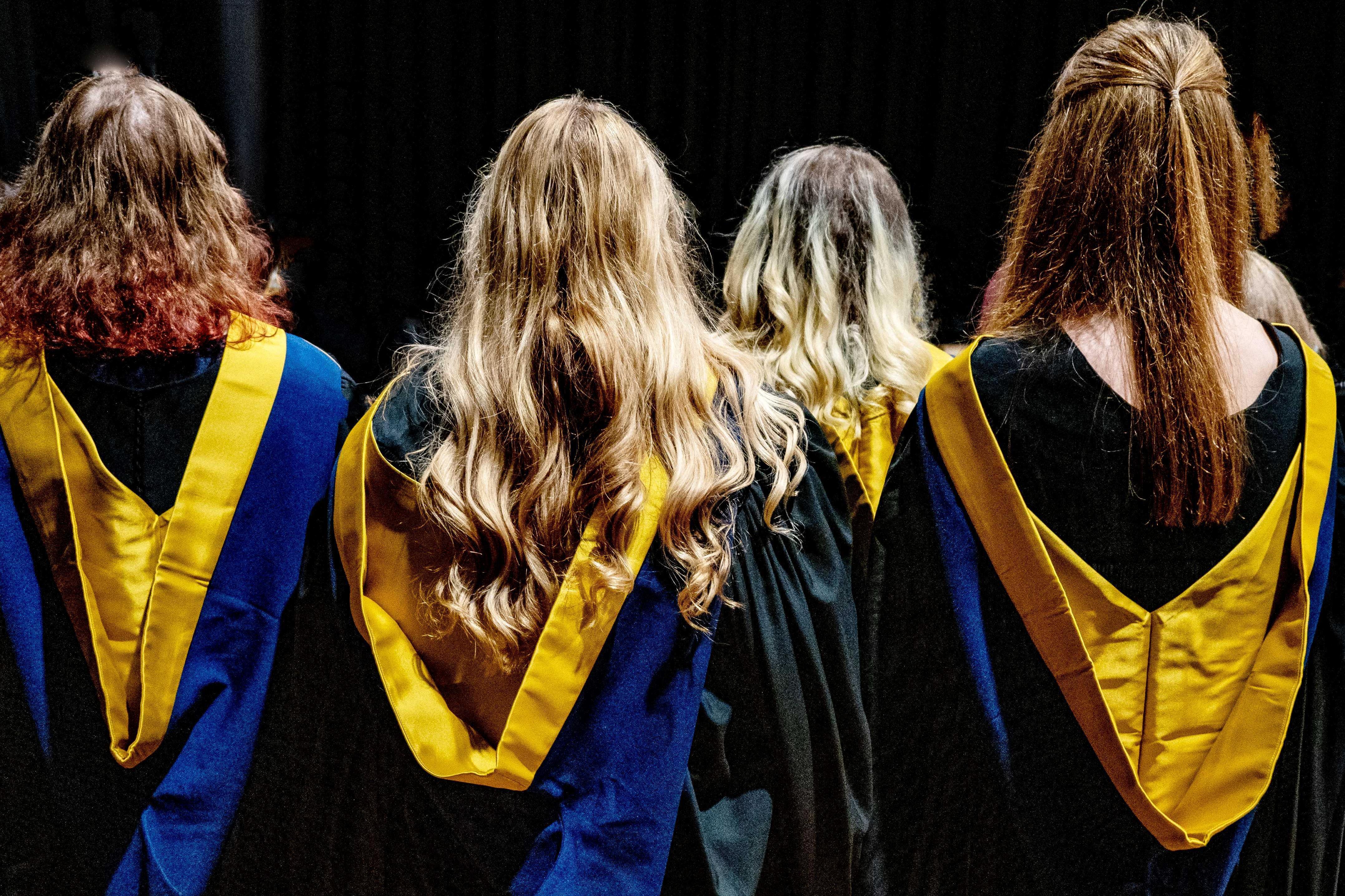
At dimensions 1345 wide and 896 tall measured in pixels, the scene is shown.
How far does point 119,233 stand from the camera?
1.59 metres

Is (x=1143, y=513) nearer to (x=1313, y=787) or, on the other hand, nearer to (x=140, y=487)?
(x=1313, y=787)

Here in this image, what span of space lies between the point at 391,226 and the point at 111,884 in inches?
77.0

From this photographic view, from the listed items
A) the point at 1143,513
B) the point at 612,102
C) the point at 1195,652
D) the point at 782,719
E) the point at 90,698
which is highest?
the point at 612,102

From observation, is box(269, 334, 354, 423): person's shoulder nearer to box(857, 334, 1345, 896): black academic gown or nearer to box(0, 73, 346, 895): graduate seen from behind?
box(0, 73, 346, 895): graduate seen from behind

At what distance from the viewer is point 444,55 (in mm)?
2959

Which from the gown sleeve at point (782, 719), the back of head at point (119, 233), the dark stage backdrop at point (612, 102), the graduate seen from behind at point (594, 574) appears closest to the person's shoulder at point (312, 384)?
the back of head at point (119, 233)

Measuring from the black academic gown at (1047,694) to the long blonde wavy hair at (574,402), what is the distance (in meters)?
0.26

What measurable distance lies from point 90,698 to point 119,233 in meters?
0.72

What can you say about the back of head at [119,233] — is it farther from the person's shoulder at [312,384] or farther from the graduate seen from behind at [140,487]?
the person's shoulder at [312,384]

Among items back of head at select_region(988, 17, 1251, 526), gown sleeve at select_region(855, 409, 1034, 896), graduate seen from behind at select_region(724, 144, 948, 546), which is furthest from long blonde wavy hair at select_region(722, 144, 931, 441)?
back of head at select_region(988, 17, 1251, 526)

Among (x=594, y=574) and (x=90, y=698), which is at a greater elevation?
(x=594, y=574)

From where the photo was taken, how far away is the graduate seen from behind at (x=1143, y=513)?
1.33 metres

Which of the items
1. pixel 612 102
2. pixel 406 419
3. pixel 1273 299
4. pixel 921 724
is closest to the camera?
pixel 406 419

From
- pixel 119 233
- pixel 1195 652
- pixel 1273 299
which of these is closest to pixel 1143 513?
pixel 1195 652
